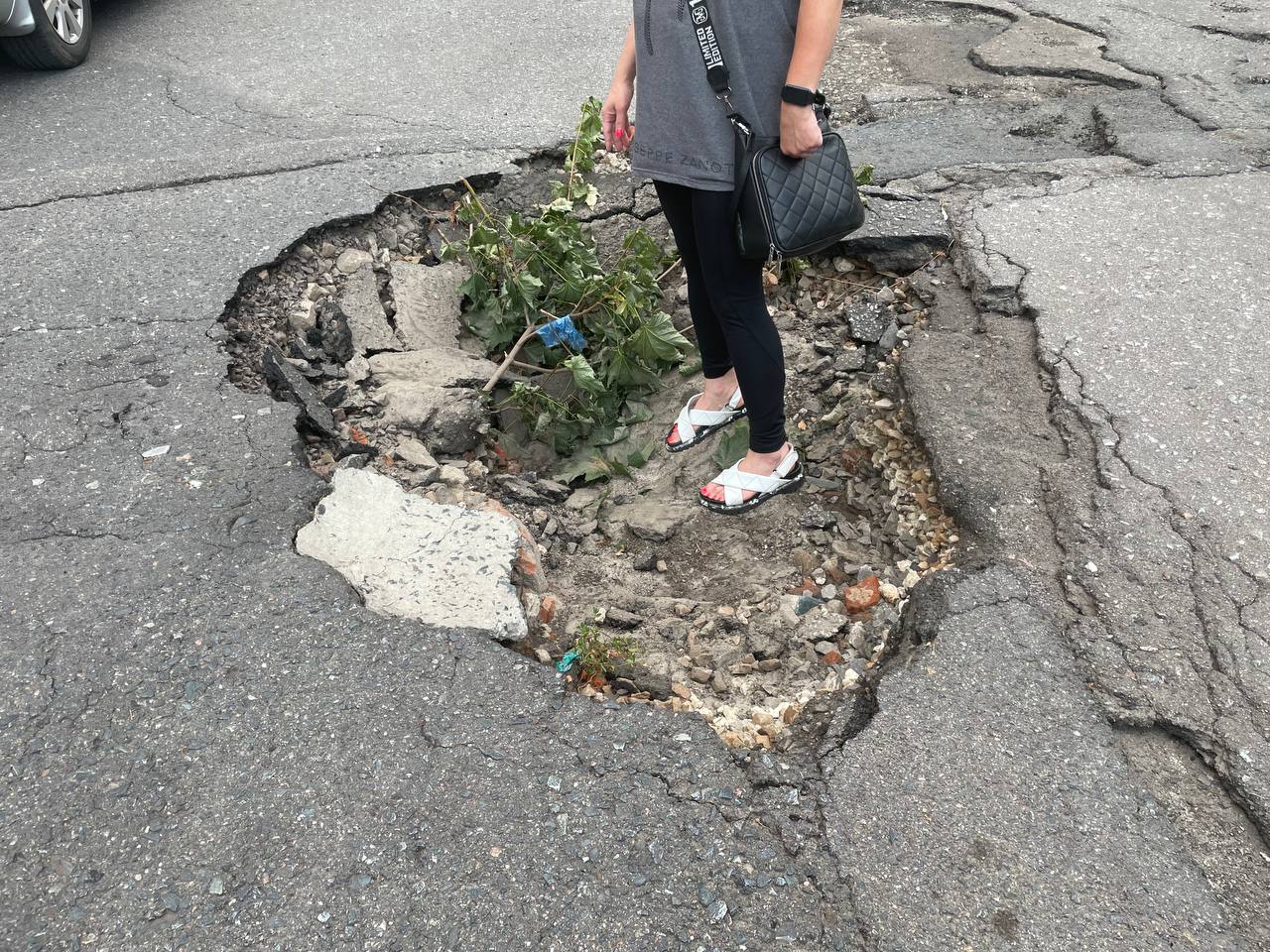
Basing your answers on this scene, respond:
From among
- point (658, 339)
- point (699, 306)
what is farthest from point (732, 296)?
point (658, 339)

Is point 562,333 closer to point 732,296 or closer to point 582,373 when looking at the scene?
point 582,373

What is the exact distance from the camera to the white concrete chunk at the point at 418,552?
2316 mm

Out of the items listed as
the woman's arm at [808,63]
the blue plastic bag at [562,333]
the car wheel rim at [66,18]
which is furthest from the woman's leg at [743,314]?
the car wheel rim at [66,18]

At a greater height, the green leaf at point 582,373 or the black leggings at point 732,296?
the black leggings at point 732,296

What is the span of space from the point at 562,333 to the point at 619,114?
1.12 metres

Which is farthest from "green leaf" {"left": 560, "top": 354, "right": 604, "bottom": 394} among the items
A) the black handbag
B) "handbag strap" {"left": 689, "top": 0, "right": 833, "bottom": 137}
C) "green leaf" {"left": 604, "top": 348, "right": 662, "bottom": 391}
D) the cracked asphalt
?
"handbag strap" {"left": 689, "top": 0, "right": 833, "bottom": 137}

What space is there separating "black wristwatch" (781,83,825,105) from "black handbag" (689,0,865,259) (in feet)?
0.21

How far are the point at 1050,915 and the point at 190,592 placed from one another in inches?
78.8

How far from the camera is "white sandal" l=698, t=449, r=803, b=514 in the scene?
300cm

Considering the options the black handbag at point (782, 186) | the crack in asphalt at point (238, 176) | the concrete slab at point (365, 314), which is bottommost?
the concrete slab at point (365, 314)

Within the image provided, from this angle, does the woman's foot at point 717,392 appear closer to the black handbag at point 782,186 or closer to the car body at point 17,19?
the black handbag at point 782,186

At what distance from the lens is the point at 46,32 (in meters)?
5.22

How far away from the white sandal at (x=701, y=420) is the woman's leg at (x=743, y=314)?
1.21 ft

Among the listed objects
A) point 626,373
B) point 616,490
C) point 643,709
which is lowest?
point 616,490
